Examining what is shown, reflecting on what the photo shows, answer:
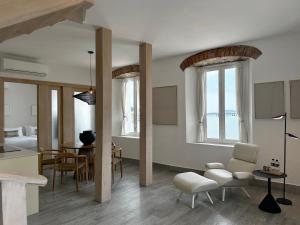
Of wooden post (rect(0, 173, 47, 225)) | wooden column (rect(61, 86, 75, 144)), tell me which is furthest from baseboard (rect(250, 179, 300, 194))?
wooden column (rect(61, 86, 75, 144))

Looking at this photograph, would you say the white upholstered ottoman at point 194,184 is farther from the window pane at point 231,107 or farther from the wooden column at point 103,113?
the window pane at point 231,107

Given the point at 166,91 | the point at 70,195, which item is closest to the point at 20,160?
the point at 70,195

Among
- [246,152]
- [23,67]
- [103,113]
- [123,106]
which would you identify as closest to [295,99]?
[246,152]

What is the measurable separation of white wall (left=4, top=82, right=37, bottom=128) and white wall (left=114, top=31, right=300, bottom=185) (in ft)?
11.0

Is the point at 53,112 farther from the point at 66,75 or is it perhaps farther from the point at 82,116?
the point at 66,75

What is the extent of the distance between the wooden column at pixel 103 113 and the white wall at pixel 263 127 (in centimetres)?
227

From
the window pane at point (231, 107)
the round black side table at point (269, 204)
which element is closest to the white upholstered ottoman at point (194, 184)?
the round black side table at point (269, 204)

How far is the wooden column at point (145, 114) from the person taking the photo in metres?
4.19

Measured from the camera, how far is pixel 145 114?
13.7 feet

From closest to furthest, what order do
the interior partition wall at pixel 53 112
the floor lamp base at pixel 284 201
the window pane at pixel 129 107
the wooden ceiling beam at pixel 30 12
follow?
the wooden ceiling beam at pixel 30 12 < the floor lamp base at pixel 284 201 < the interior partition wall at pixel 53 112 < the window pane at pixel 129 107

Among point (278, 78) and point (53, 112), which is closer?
point (278, 78)

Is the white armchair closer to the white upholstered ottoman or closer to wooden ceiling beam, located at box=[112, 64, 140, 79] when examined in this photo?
the white upholstered ottoman

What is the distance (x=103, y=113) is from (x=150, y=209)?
157cm

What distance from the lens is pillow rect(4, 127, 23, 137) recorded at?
493 centimetres
